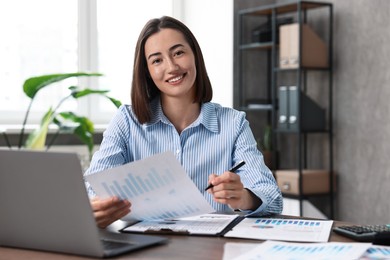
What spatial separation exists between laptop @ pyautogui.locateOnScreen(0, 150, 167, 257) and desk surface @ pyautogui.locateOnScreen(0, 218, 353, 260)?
2 centimetres

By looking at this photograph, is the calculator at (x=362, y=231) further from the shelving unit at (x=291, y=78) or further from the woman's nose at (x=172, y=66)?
the shelving unit at (x=291, y=78)

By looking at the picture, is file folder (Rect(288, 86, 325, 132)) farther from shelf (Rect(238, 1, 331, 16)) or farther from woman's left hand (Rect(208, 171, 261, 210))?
woman's left hand (Rect(208, 171, 261, 210))

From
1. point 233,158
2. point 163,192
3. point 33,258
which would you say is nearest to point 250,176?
point 233,158

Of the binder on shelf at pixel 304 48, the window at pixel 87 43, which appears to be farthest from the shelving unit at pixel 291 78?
the window at pixel 87 43

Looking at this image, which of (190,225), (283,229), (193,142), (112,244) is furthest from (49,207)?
(193,142)

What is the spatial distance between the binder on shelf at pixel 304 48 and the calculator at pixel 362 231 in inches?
110

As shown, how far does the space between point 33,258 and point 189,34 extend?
1023 millimetres

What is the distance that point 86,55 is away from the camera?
457 cm

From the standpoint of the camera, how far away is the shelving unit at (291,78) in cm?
423

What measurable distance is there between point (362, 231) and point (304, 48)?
2.87 metres

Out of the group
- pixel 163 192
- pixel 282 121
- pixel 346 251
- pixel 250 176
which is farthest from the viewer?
pixel 282 121

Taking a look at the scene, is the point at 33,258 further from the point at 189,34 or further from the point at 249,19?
the point at 249,19

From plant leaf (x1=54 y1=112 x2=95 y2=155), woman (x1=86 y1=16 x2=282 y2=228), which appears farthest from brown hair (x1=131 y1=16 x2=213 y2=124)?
plant leaf (x1=54 y1=112 x2=95 y2=155)

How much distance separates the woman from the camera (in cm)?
201
